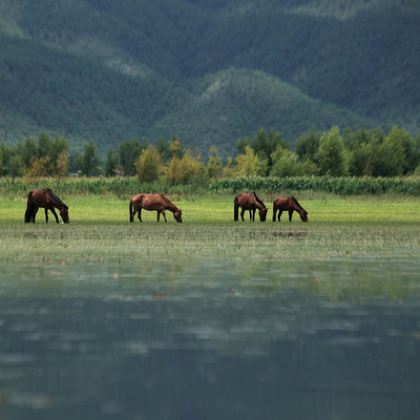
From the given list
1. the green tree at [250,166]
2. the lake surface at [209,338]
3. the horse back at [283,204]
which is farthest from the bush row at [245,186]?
the green tree at [250,166]

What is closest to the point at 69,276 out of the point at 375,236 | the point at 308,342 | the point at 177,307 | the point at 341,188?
the point at 177,307

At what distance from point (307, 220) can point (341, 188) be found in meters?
37.4

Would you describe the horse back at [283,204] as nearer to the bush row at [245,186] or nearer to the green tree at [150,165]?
the bush row at [245,186]

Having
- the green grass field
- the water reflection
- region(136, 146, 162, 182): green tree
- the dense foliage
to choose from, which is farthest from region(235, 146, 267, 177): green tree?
the water reflection

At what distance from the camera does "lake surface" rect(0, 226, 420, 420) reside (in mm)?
12867

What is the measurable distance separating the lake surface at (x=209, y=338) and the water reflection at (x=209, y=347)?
0.02 metres

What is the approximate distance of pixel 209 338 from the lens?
16938 millimetres

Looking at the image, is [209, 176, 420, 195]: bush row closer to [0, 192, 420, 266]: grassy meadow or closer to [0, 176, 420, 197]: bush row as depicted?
[0, 176, 420, 197]: bush row

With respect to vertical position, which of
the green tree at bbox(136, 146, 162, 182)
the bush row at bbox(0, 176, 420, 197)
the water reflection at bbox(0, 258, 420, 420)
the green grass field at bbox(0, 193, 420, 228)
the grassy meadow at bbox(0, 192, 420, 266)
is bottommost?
the water reflection at bbox(0, 258, 420, 420)

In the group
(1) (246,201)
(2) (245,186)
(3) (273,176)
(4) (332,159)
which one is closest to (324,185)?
(2) (245,186)

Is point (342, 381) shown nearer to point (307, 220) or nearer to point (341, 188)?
point (307, 220)

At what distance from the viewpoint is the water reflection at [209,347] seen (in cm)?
1280

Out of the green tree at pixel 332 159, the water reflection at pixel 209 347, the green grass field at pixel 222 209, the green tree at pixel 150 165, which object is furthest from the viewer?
the green tree at pixel 332 159

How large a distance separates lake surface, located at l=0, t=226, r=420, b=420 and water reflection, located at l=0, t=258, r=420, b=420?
0.02m
